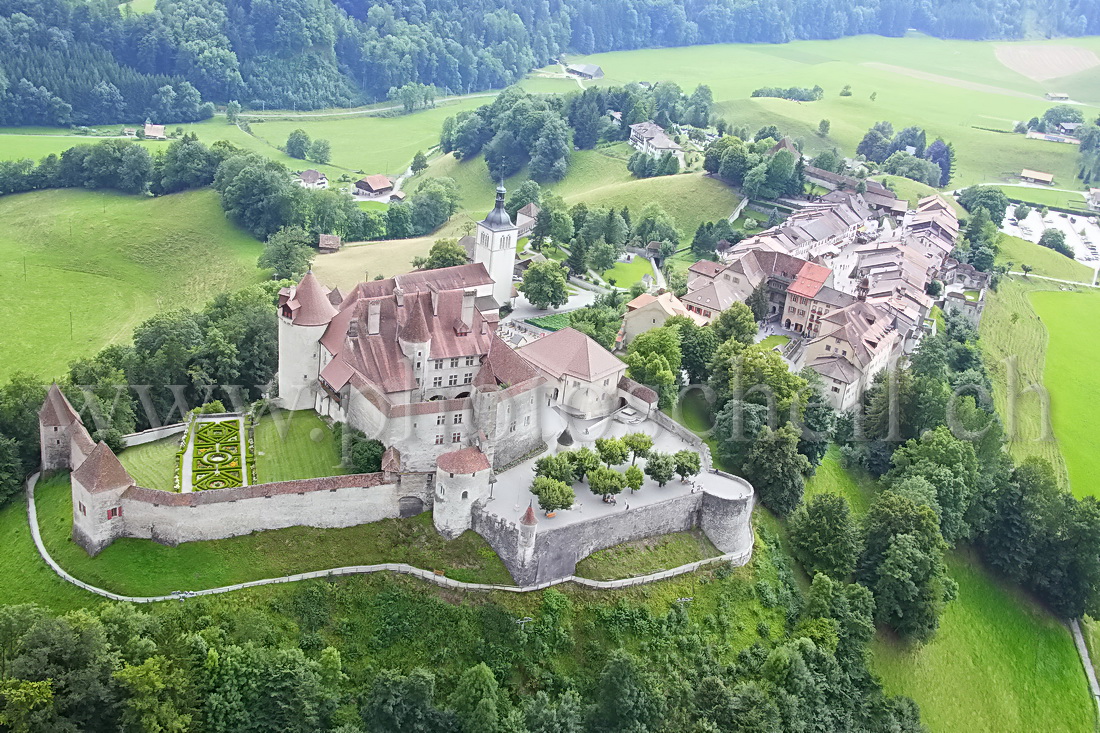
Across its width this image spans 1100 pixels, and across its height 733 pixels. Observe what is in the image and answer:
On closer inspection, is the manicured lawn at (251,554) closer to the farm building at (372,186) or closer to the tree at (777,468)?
the tree at (777,468)

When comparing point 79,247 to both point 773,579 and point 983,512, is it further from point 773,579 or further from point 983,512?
point 983,512

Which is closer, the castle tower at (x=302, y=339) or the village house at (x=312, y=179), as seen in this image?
the castle tower at (x=302, y=339)

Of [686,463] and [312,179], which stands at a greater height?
[686,463]

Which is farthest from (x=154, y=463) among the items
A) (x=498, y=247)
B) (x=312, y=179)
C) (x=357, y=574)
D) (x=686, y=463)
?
(x=312, y=179)

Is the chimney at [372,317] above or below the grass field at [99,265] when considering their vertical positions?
above

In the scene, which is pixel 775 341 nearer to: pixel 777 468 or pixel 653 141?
pixel 777 468

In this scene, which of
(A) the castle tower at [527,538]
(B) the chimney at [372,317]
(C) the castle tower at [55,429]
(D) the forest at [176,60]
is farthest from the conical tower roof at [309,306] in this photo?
(D) the forest at [176,60]

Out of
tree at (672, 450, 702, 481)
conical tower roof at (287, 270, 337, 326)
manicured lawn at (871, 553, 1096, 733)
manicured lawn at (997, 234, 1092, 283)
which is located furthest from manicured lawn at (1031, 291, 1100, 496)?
conical tower roof at (287, 270, 337, 326)

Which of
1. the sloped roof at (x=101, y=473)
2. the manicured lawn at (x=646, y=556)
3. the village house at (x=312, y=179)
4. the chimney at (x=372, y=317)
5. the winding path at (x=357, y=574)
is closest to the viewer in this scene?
the winding path at (x=357, y=574)
